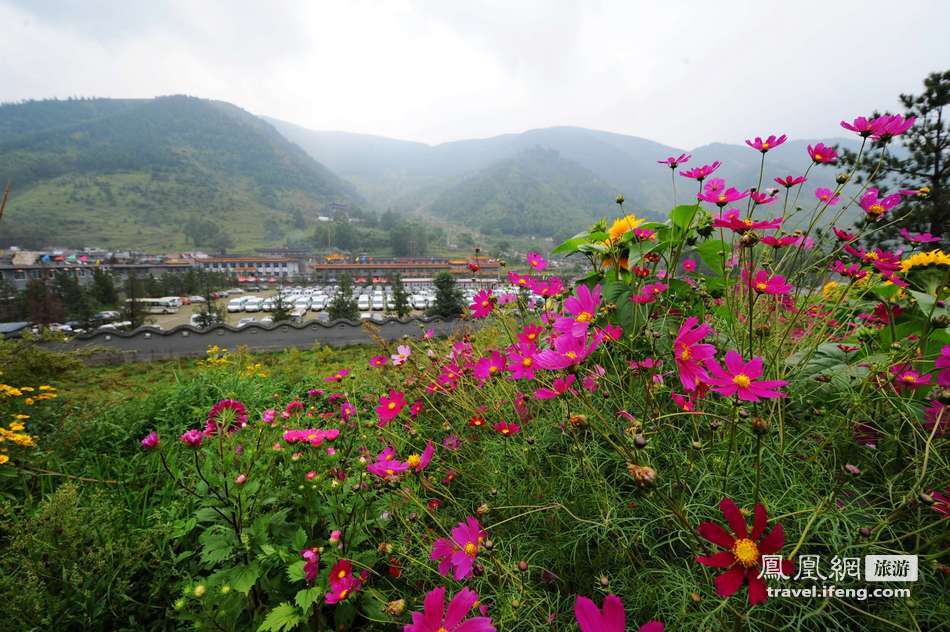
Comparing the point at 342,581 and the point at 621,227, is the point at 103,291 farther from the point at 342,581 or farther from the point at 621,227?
the point at 621,227

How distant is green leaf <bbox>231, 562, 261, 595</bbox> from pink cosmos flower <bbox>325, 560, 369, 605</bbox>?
19cm

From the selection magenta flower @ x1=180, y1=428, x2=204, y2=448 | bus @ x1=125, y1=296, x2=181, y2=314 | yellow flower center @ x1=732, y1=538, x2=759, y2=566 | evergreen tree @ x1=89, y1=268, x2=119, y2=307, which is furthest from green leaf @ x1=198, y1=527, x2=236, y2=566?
bus @ x1=125, y1=296, x2=181, y2=314

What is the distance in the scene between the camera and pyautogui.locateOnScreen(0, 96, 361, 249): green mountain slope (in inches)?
2485

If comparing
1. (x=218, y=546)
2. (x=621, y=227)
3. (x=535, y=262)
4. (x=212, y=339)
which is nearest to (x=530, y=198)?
(x=212, y=339)

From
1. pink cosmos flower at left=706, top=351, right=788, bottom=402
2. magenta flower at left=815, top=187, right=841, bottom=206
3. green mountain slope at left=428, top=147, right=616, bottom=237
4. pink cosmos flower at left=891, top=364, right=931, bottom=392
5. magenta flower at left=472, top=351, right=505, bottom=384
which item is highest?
green mountain slope at left=428, top=147, right=616, bottom=237

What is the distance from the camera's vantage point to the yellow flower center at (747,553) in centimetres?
48

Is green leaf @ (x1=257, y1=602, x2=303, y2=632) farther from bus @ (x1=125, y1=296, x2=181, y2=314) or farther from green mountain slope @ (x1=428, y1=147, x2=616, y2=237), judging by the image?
green mountain slope @ (x1=428, y1=147, x2=616, y2=237)

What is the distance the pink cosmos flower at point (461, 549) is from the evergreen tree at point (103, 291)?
35.6 m

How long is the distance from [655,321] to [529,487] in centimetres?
68

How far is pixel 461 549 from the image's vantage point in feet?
2.38

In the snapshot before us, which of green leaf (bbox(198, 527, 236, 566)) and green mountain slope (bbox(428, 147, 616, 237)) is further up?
green mountain slope (bbox(428, 147, 616, 237))

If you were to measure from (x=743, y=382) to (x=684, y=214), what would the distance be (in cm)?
64

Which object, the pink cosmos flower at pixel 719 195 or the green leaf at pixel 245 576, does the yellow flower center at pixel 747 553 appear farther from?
the green leaf at pixel 245 576

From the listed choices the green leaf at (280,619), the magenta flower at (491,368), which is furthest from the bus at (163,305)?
the magenta flower at (491,368)
